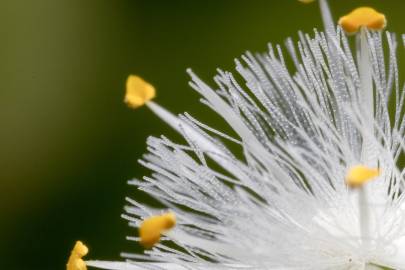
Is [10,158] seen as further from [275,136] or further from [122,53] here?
[275,136]

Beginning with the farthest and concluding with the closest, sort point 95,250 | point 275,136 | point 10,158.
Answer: point 10,158 → point 95,250 → point 275,136

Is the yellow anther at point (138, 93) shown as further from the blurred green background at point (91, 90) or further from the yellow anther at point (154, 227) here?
the blurred green background at point (91, 90)

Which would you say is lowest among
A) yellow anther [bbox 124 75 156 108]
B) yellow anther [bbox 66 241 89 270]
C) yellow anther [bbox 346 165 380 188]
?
yellow anther [bbox 66 241 89 270]

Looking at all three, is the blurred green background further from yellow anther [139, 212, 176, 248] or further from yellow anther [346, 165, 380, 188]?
→ yellow anther [346, 165, 380, 188]

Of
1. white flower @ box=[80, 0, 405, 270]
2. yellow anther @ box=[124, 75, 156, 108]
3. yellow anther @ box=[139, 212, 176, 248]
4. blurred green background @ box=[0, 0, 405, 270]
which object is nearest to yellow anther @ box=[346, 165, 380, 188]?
white flower @ box=[80, 0, 405, 270]

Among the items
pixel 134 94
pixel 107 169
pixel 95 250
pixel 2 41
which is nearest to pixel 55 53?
pixel 2 41
